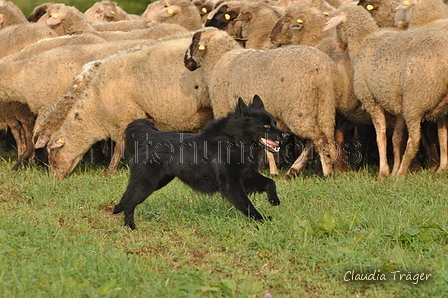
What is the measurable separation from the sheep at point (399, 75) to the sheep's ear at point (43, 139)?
4.04 meters

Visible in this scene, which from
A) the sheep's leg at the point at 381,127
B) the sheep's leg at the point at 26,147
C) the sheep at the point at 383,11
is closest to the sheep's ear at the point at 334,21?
the sheep at the point at 383,11

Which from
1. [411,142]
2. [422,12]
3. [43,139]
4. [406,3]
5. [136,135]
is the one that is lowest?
[43,139]

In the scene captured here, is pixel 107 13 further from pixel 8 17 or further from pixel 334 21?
pixel 334 21

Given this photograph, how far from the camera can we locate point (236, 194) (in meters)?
4.90

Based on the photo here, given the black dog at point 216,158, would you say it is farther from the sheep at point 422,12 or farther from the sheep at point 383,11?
the sheep at point 383,11

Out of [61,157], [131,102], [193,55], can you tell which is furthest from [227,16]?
[61,157]

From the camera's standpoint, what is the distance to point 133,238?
486 centimetres

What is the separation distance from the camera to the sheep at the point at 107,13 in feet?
52.0

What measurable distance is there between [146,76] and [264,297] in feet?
18.0

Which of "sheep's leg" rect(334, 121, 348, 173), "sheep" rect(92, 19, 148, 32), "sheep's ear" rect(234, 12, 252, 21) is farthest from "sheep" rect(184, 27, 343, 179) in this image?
"sheep" rect(92, 19, 148, 32)

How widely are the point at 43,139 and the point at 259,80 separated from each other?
3231 mm

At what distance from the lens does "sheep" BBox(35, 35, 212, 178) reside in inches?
333

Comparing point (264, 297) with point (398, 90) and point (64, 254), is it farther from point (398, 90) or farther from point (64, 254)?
point (398, 90)

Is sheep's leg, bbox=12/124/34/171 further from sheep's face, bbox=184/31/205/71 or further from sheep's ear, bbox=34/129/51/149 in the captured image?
sheep's face, bbox=184/31/205/71
